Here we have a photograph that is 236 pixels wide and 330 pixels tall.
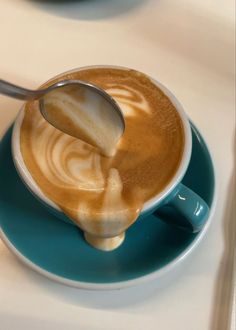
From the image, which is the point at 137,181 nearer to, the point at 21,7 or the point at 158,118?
the point at 158,118

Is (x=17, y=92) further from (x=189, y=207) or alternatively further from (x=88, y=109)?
(x=189, y=207)

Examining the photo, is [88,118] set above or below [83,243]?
above

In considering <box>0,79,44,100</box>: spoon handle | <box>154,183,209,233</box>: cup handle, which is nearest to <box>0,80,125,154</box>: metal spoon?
<box>0,79,44,100</box>: spoon handle

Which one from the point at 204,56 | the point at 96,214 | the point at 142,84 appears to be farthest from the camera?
the point at 204,56

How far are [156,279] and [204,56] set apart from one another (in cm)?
43

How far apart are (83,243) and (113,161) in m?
0.12

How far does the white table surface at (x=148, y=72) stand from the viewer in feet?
1.95

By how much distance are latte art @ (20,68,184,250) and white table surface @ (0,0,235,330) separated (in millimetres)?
102

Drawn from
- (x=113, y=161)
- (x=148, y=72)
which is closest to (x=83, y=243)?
(x=113, y=161)

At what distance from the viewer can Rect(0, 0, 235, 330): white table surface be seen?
596mm

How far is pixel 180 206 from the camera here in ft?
1.91

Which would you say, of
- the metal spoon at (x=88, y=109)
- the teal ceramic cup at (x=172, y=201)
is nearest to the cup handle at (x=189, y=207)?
the teal ceramic cup at (x=172, y=201)

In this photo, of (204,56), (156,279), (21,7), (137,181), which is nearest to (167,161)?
(137,181)

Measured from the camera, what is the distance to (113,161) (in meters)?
0.60
